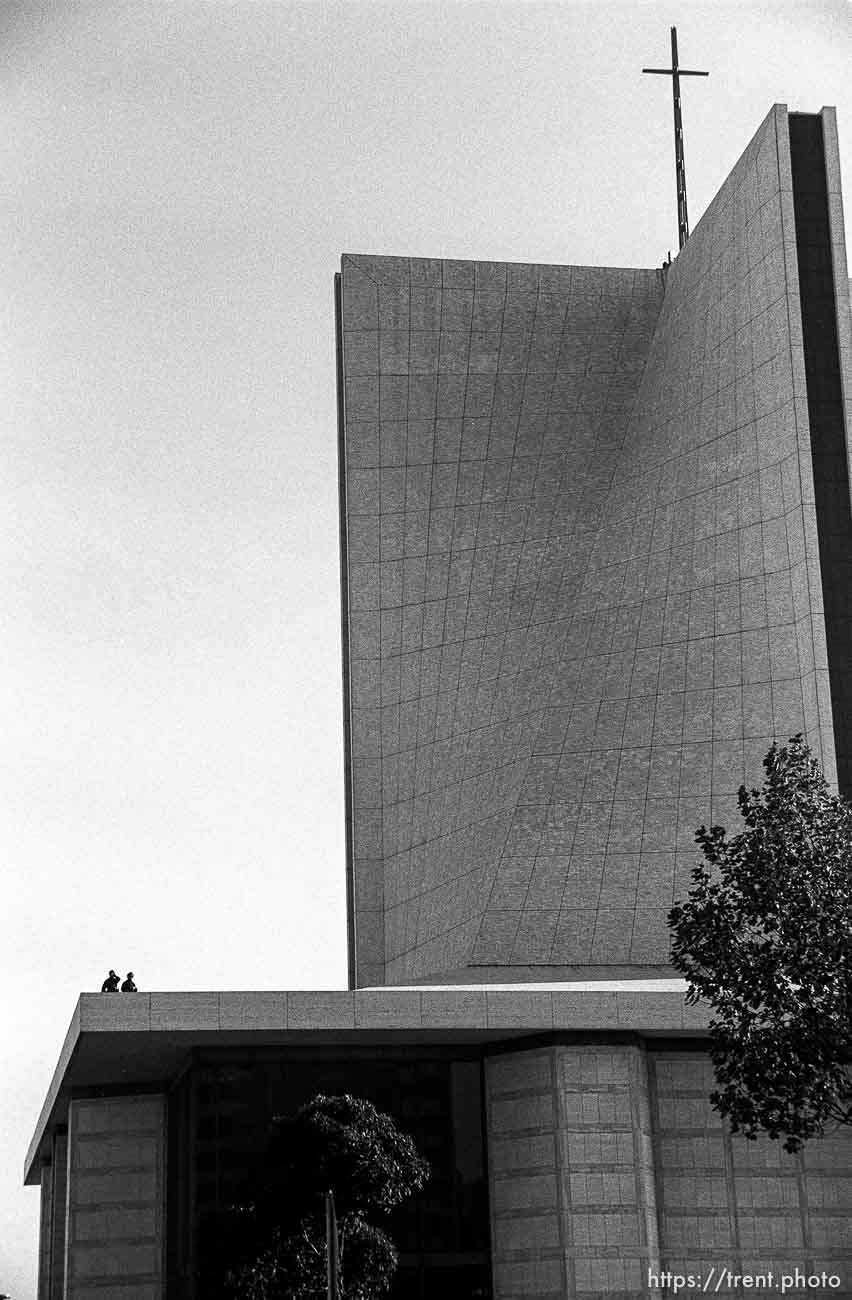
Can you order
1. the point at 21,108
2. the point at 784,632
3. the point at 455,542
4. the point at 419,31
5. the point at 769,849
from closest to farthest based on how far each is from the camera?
the point at 21,108, the point at 769,849, the point at 419,31, the point at 784,632, the point at 455,542

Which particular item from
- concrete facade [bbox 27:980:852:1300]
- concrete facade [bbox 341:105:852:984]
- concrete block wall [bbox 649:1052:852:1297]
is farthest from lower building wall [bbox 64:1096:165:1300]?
concrete block wall [bbox 649:1052:852:1297]

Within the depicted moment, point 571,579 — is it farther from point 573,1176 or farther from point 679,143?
point 573,1176

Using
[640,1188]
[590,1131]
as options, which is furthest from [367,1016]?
[640,1188]

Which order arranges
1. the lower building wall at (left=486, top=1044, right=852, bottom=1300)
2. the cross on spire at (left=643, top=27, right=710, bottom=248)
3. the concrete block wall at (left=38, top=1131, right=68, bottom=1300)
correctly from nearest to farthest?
1. the lower building wall at (left=486, top=1044, right=852, bottom=1300)
2. the concrete block wall at (left=38, top=1131, right=68, bottom=1300)
3. the cross on spire at (left=643, top=27, right=710, bottom=248)

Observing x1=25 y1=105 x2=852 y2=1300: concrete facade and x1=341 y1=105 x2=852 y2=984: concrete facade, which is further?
x1=341 y1=105 x2=852 y2=984: concrete facade

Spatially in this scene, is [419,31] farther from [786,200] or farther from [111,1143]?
[111,1143]

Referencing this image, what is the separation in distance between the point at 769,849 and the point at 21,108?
8.32 meters

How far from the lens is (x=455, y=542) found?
3675 centimetres

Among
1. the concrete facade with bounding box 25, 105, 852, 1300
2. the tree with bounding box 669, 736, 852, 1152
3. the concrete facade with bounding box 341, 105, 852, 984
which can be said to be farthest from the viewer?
the concrete facade with bounding box 341, 105, 852, 984

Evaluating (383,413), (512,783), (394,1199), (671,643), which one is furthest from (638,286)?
(394,1199)

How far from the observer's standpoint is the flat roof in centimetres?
2541

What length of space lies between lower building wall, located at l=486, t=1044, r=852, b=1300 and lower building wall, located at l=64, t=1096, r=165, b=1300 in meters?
6.17

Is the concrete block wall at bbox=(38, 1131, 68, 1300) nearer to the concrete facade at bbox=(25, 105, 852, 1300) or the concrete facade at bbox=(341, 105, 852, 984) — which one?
the concrete facade at bbox=(25, 105, 852, 1300)

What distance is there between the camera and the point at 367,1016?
1011 inches
